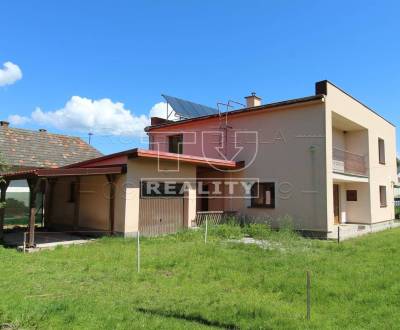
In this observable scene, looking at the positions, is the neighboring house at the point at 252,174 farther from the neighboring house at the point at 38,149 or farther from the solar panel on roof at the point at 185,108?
the neighboring house at the point at 38,149

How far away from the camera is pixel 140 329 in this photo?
4.95 metres

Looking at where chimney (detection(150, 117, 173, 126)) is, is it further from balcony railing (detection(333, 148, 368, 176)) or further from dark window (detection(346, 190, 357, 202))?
dark window (detection(346, 190, 357, 202))

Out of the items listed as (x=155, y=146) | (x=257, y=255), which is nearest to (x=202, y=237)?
(x=257, y=255)

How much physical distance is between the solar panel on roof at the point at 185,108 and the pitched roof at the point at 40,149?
6561mm

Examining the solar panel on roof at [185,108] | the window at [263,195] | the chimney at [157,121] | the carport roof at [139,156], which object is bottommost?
the window at [263,195]

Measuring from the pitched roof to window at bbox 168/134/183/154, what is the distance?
5931 mm

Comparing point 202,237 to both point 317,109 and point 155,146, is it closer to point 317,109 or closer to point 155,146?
point 317,109

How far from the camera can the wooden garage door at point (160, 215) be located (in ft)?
47.2

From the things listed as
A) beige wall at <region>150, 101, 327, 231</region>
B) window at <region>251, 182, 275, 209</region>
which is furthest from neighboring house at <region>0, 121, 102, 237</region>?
window at <region>251, 182, 275, 209</region>

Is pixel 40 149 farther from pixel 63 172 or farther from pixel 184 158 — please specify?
pixel 184 158

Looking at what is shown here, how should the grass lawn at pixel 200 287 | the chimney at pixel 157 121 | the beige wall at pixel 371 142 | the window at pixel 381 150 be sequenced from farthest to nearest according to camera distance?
1. the chimney at pixel 157 121
2. the window at pixel 381 150
3. the beige wall at pixel 371 142
4. the grass lawn at pixel 200 287

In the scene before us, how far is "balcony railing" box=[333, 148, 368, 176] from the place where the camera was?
59.7 ft

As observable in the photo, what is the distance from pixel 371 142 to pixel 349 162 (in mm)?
2693

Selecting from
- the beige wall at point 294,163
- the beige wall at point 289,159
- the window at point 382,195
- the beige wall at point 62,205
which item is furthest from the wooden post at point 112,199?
the window at point 382,195
